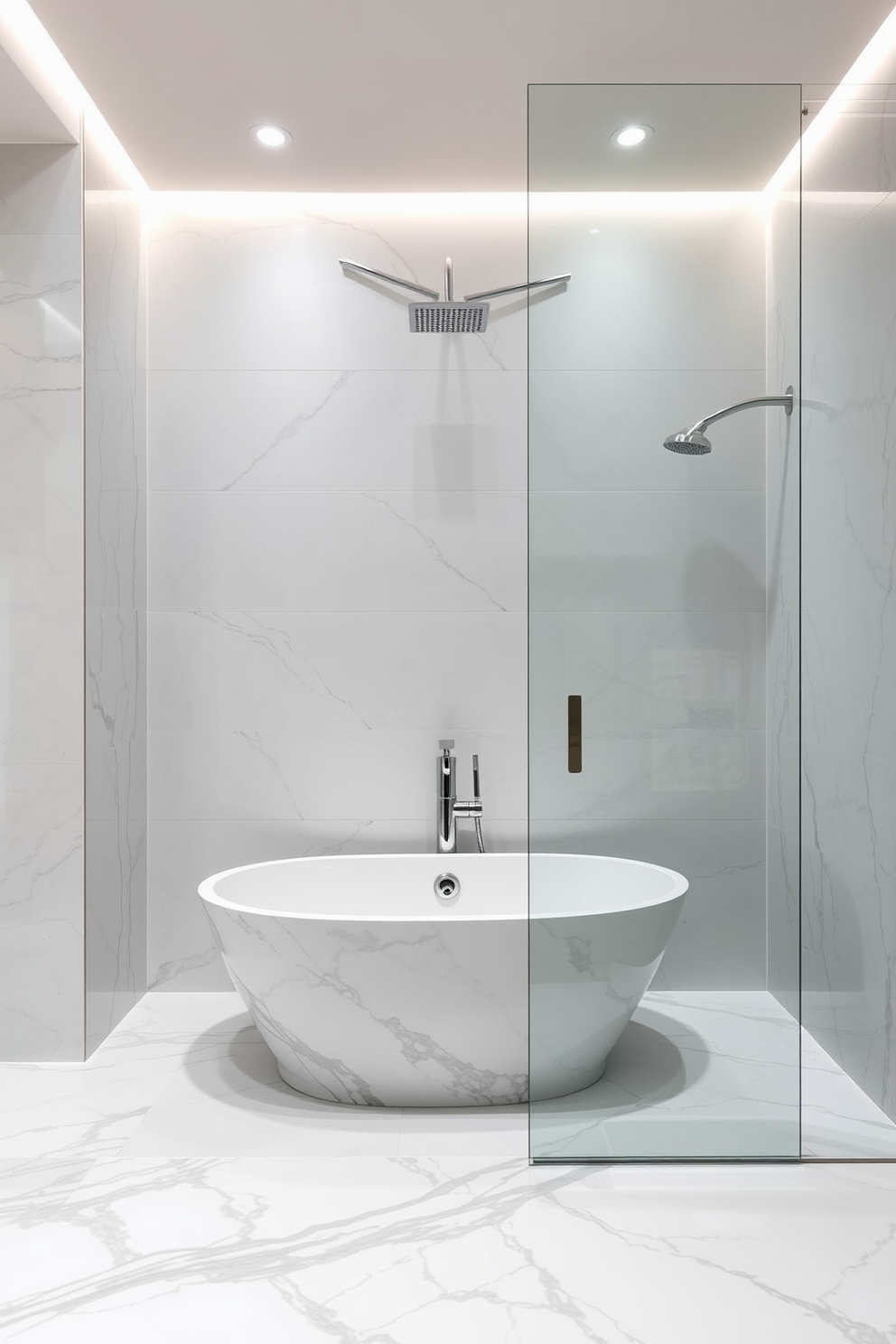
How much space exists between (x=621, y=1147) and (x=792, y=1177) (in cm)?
38

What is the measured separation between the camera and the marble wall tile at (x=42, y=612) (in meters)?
2.75

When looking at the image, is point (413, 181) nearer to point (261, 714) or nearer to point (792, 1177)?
point (261, 714)

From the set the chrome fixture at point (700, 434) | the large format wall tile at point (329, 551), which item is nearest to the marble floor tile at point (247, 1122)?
the large format wall tile at point (329, 551)

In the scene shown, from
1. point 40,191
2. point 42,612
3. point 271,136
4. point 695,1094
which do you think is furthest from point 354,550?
point 695,1094

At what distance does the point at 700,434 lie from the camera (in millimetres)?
2111

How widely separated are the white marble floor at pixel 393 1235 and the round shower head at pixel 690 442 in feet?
5.36

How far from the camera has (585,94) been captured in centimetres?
211

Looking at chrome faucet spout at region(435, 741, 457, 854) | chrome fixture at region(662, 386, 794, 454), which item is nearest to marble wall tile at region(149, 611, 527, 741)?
chrome faucet spout at region(435, 741, 457, 854)

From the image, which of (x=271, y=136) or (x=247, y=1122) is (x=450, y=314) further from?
(x=247, y=1122)

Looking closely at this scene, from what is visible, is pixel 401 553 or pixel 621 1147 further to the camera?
pixel 401 553

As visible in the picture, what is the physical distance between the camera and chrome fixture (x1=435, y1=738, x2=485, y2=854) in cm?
314

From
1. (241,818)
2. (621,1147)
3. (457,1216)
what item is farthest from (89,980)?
(621,1147)

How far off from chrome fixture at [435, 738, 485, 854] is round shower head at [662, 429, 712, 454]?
1367 millimetres

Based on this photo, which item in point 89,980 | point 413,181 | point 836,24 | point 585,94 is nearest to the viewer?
point 585,94
